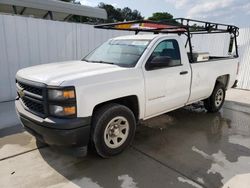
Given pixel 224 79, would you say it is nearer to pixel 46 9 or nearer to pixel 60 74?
pixel 60 74

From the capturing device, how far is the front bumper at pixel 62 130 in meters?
2.77

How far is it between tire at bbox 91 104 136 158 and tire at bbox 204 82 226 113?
280 cm

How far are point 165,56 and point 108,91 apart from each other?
4.78 feet

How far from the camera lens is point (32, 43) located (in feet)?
21.0

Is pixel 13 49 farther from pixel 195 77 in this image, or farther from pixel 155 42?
pixel 195 77

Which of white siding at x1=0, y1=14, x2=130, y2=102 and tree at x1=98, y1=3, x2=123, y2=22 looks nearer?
white siding at x1=0, y1=14, x2=130, y2=102

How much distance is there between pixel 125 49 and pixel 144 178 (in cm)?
224

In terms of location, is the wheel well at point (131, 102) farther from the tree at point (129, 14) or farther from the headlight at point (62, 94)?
the tree at point (129, 14)

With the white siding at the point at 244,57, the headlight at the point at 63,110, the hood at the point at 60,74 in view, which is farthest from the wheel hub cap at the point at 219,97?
the headlight at the point at 63,110

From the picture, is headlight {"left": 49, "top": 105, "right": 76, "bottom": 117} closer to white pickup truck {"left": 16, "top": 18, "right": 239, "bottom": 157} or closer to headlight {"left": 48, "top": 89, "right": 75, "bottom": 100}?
white pickup truck {"left": 16, "top": 18, "right": 239, "bottom": 157}

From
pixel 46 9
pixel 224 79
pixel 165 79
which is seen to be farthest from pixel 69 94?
pixel 46 9

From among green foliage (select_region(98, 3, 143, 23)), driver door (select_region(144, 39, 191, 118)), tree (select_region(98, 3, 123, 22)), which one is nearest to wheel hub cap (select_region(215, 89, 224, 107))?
driver door (select_region(144, 39, 191, 118))

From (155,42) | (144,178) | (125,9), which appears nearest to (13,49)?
(155,42)

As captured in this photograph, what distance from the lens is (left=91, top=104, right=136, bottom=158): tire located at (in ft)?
10.2
